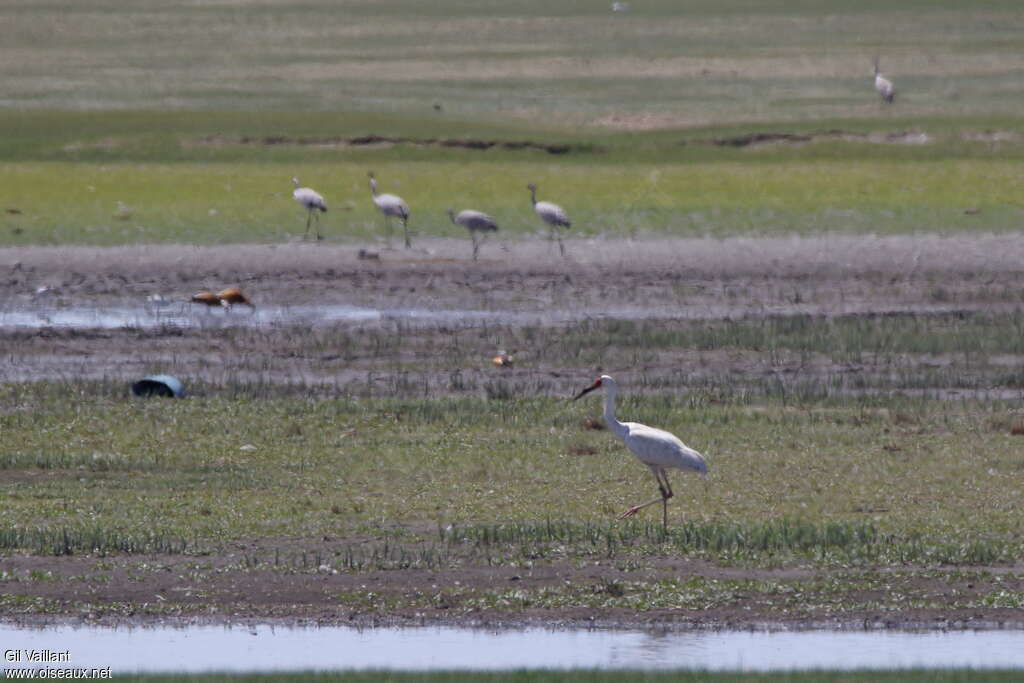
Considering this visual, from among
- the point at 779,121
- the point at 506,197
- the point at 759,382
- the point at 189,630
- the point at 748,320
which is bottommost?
the point at 189,630

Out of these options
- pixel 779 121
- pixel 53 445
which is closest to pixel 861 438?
pixel 53 445

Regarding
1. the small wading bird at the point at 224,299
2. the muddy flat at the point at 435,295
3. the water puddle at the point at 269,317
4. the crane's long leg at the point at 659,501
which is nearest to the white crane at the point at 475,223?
the muddy flat at the point at 435,295

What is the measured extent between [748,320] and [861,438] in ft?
24.3

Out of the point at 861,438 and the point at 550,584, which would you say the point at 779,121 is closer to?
the point at 861,438

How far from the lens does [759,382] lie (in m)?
19.2

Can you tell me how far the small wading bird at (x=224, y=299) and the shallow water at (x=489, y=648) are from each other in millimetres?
13870

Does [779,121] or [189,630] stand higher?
[779,121]

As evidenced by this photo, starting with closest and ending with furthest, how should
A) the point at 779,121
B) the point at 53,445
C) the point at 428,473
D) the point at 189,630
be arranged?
the point at 189,630 → the point at 428,473 → the point at 53,445 → the point at 779,121

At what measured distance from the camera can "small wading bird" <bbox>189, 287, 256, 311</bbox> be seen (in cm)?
2470

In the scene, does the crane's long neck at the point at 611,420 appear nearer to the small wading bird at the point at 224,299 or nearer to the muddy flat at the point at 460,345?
the muddy flat at the point at 460,345

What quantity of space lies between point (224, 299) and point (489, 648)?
48.0ft

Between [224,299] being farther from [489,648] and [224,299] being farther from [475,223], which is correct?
[489,648]

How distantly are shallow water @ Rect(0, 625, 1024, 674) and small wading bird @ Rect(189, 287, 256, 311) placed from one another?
45.5ft

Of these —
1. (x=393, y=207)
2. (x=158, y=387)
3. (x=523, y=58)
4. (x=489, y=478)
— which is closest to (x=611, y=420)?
(x=489, y=478)
